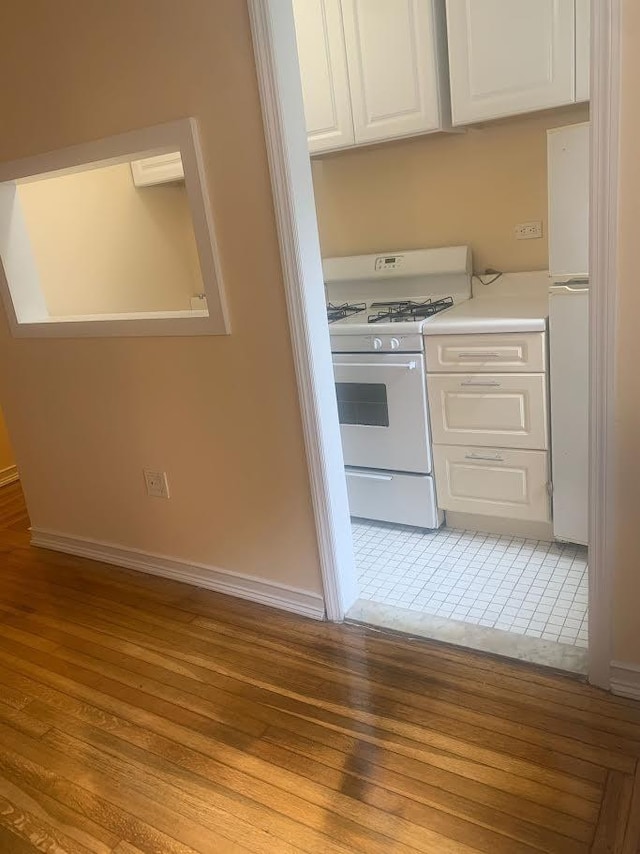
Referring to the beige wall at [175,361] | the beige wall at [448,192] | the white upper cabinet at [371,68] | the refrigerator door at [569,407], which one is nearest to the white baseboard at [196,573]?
the beige wall at [175,361]

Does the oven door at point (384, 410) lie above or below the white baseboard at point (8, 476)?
above

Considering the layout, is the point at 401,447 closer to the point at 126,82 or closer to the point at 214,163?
the point at 214,163

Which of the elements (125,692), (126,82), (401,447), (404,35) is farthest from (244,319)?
(404,35)

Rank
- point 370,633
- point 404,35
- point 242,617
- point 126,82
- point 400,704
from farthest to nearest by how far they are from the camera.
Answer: point 404,35 → point 242,617 → point 370,633 → point 126,82 → point 400,704

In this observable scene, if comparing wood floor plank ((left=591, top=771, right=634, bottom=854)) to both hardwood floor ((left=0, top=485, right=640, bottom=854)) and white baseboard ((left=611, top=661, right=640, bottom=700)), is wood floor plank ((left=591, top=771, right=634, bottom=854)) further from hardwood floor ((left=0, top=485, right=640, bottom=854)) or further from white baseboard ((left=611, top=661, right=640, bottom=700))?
white baseboard ((left=611, top=661, right=640, bottom=700))

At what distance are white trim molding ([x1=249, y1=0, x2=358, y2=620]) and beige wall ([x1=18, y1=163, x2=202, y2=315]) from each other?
1.48 m

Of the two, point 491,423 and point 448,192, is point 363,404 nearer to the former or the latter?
point 491,423

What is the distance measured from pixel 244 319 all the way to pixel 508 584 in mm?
1345

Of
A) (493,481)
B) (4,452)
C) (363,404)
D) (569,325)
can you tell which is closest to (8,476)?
(4,452)

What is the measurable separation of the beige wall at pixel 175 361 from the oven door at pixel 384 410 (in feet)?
2.32

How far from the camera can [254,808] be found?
1.66 m

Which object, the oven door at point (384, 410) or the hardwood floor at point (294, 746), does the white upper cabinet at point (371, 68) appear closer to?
the oven door at point (384, 410)

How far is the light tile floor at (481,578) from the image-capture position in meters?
2.27

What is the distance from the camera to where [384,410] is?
9.37 feet
